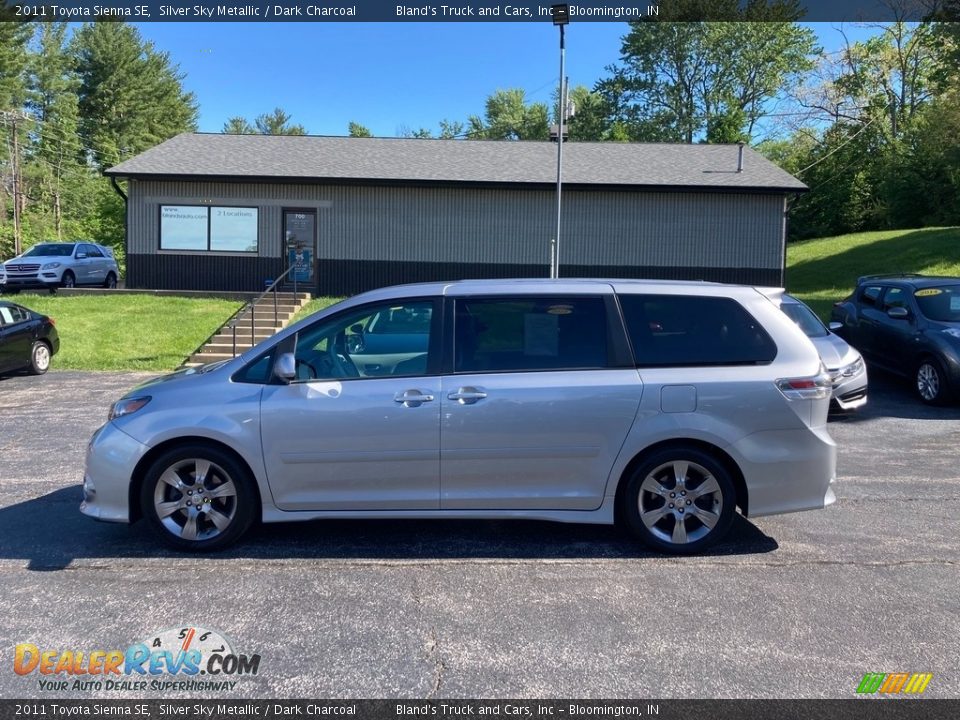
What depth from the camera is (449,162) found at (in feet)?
76.9

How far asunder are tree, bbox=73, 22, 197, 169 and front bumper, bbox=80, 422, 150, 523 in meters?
57.8

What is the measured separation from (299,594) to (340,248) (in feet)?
60.4

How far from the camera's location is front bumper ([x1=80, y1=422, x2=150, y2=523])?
520 centimetres

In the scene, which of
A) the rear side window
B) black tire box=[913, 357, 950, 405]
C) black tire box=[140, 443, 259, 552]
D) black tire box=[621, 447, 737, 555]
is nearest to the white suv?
black tire box=[140, 443, 259, 552]

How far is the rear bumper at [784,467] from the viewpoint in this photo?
5.21m

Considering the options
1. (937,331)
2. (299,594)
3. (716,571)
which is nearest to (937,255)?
(937,331)

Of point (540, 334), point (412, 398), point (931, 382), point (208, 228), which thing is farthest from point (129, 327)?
point (931, 382)

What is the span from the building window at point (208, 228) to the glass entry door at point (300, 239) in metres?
0.90

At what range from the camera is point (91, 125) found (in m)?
58.9

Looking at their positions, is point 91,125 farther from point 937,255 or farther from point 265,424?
point 265,424

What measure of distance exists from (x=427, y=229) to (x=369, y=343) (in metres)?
17.0

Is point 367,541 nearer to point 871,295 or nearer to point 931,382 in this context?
point 931,382

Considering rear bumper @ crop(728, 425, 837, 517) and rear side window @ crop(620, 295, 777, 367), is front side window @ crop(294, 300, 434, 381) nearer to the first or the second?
rear side window @ crop(620, 295, 777, 367)

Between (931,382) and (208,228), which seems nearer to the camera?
(931,382)
